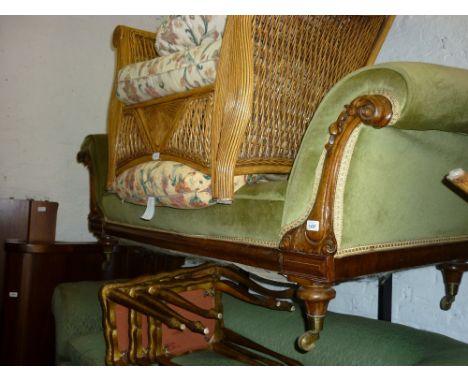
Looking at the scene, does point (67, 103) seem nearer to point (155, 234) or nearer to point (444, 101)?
point (155, 234)

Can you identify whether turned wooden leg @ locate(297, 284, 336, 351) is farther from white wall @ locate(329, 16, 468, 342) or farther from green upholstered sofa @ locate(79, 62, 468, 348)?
white wall @ locate(329, 16, 468, 342)

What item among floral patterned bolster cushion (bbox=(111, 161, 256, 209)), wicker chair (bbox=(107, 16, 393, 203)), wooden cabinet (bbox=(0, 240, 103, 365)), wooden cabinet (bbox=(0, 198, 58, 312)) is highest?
wicker chair (bbox=(107, 16, 393, 203))

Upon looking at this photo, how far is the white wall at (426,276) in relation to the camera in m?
1.25

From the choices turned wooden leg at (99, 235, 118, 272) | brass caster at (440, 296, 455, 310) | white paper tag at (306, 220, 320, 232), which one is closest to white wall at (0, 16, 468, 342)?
turned wooden leg at (99, 235, 118, 272)

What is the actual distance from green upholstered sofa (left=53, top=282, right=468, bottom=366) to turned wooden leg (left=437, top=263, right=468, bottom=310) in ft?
0.36

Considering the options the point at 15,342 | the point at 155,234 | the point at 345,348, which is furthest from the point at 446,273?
the point at 15,342

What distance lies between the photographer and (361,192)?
0.71m

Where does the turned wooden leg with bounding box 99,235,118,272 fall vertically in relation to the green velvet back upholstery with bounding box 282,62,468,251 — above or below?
below

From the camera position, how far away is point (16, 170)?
2.14m

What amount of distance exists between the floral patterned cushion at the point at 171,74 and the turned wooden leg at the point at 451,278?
76cm

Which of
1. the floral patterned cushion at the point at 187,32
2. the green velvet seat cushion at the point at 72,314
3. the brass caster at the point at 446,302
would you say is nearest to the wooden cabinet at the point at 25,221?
the green velvet seat cushion at the point at 72,314

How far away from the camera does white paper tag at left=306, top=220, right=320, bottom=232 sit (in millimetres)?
702

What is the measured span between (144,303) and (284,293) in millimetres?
473

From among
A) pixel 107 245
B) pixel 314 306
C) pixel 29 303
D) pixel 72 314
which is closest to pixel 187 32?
pixel 314 306
